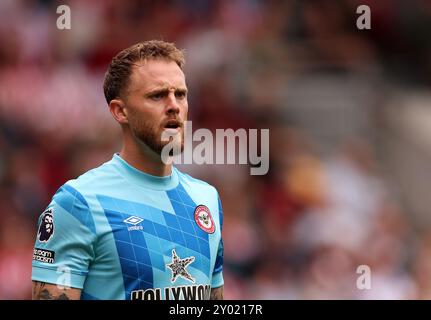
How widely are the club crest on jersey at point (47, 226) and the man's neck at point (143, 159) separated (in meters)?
Result: 0.45

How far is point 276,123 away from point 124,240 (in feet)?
20.7

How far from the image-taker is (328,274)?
8258mm

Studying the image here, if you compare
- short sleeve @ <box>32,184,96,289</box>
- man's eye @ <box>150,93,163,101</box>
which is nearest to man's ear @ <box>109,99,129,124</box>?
man's eye @ <box>150,93,163,101</box>

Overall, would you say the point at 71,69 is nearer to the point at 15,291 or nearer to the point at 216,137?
the point at 216,137

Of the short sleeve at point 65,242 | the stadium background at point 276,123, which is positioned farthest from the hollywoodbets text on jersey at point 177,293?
the stadium background at point 276,123

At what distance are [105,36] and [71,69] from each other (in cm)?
59

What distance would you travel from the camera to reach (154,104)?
389cm

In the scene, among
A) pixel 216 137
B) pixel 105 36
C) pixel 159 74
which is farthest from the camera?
pixel 105 36

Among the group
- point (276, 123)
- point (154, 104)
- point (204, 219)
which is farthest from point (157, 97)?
point (276, 123)

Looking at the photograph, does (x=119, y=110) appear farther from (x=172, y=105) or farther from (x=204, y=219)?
(x=204, y=219)

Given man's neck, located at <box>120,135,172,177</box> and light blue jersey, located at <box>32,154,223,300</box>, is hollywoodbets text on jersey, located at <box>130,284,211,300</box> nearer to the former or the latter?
light blue jersey, located at <box>32,154,223,300</box>

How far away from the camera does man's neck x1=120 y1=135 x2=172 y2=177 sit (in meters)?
3.96
